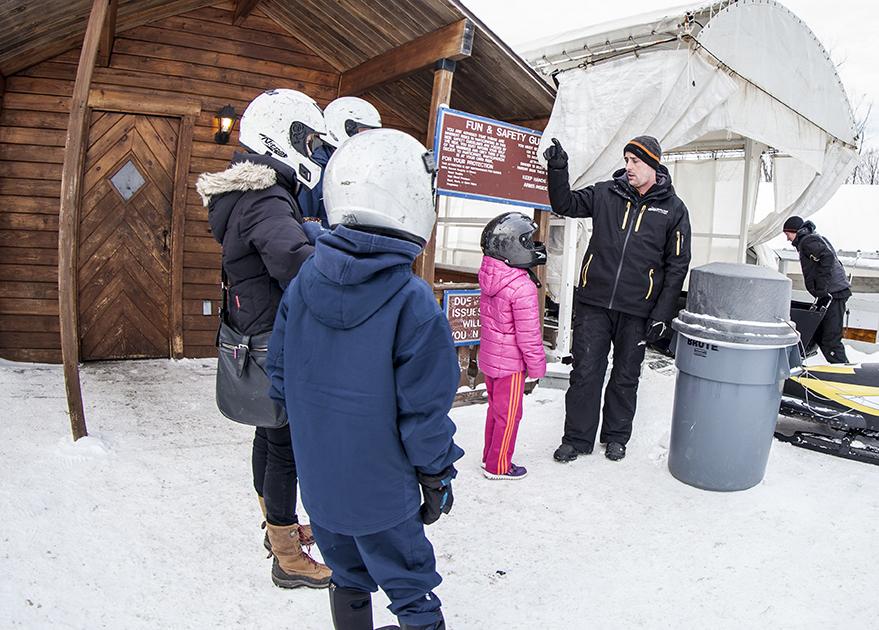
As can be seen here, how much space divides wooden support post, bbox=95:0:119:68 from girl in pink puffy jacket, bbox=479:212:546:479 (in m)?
3.57

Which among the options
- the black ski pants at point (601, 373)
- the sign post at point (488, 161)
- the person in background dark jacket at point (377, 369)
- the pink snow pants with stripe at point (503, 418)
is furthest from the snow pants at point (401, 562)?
the sign post at point (488, 161)

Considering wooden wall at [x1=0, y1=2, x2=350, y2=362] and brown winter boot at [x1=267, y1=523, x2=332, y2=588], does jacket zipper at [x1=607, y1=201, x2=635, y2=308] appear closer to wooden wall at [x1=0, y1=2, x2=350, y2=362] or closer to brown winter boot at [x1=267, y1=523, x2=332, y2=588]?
brown winter boot at [x1=267, y1=523, x2=332, y2=588]

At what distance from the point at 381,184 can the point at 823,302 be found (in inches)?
278

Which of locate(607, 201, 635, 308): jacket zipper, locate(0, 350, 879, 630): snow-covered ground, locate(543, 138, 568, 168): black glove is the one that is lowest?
locate(0, 350, 879, 630): snow-covered ground

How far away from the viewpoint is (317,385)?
1836 mm

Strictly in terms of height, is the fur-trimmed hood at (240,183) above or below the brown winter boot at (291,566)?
above

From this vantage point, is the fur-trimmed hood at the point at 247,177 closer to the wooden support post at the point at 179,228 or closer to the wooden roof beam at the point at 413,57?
the wooden roof beam at the point at 413,57

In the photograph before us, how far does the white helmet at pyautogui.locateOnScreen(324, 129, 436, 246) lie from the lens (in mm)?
1782

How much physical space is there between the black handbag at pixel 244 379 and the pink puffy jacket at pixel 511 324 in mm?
1629

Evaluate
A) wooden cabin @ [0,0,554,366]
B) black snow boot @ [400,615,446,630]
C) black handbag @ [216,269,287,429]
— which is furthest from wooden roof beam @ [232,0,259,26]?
black snow boot @ [400,615,446,630]

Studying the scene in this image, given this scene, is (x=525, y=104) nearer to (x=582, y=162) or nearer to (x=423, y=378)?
(x=582, y=162)

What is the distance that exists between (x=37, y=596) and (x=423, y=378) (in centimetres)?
197

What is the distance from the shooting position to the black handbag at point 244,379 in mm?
2541

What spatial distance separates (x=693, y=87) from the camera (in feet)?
14.8
